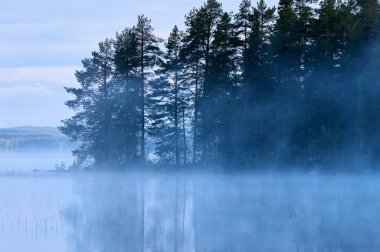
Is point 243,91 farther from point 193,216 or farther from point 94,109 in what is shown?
point 193,216

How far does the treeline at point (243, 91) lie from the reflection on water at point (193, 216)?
7691mm

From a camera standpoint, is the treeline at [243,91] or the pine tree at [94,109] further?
the pine tree at [94,109]

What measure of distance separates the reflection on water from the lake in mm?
30

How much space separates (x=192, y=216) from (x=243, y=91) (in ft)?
87.9

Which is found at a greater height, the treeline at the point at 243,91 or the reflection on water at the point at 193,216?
the treeline at the point at 243,91

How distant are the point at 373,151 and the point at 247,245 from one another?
2843 centimetres

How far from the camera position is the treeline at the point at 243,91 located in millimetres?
46812

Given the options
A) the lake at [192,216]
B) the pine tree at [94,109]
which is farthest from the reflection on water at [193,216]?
the pine tree at [94,109]

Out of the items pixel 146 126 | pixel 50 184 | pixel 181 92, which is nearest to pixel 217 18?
pixel 181 92

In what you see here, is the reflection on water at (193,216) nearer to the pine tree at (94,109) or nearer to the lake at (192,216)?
the lake at (192,216)

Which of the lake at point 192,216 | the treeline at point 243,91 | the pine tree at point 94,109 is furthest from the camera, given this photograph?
the pine tree at point 94,109

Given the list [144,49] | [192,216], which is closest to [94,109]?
[144,49]

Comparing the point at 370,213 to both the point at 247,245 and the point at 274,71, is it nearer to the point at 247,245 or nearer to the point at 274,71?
the point at 247,245

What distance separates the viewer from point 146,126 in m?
58.9
